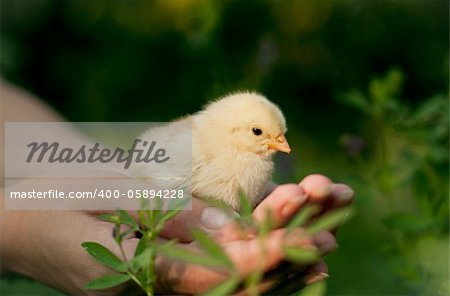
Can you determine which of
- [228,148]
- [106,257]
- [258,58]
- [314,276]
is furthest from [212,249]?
[258,58]

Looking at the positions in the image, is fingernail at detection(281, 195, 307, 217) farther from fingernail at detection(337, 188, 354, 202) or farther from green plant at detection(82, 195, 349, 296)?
fingernail at detection(337, 188, 354, 202)

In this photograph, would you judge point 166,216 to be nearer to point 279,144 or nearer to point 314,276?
point 314,276

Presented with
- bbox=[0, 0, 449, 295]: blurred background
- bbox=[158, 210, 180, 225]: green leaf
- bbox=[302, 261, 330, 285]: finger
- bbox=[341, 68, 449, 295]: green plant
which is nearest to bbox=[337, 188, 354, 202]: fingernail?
bbox=[302, 261, 330, 285]: finger

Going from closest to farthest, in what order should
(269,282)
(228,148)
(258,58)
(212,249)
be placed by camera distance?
(212,249) < (269,282) < (228,148) < (258,58)

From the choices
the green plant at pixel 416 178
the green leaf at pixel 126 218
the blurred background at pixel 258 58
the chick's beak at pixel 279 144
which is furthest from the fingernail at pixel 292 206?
the blurred background at pixel 258 58

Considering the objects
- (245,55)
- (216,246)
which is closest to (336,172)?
(245,55)

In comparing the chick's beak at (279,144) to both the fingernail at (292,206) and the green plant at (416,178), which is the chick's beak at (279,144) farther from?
the green plant at (416,178)

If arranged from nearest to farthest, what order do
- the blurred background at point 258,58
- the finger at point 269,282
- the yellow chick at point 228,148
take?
the finger at point 269,282 → the yellow chick at point 228,148 → the blurred background at point 258,58
